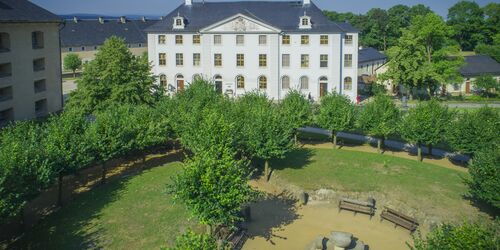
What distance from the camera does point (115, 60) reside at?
49.1 m

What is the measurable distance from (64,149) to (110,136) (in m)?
4.19

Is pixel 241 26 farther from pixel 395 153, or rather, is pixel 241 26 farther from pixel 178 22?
pixel 395 153

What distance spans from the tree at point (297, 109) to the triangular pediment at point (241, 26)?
1033 inches

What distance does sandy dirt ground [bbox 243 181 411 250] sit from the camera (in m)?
28.1

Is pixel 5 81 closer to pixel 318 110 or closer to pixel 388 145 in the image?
pixel 318 110

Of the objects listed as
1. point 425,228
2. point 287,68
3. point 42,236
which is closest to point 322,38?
point 287,68

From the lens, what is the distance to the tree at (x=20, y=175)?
26.0m

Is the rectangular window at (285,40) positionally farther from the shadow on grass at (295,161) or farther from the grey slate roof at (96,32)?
the grey slate roof at (96,32)

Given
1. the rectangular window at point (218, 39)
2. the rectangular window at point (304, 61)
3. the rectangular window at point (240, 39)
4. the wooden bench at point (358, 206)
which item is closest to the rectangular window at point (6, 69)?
the rectangular window at point (218, 39)

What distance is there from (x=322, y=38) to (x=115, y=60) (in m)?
33.5

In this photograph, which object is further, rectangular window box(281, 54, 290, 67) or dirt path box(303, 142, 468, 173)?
rectangular window box(281, 54, 290, 67)

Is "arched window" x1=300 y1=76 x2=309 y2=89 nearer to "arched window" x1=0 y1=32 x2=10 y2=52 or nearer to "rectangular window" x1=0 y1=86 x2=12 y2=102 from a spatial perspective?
"rectangular window" x1=0 y1=86 x2=12 y2=102

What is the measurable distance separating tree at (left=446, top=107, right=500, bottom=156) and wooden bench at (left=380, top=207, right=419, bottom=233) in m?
11.7

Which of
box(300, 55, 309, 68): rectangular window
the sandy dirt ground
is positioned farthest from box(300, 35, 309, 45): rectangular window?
the sandy dirt ground
